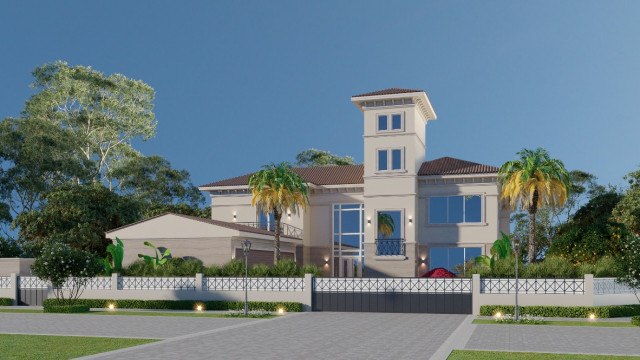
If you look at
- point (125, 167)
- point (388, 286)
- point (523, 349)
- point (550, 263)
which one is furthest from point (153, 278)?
point (125, 167)

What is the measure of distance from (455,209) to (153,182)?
104ft

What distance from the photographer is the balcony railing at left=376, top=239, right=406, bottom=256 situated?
4009 centimetres

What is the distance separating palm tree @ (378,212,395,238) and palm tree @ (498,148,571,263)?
7289mm

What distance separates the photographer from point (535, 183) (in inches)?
1395

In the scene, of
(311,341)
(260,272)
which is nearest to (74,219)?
(260,272)

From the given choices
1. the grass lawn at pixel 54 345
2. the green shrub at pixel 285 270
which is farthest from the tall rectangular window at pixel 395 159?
the grass lawn at pixel 54 345

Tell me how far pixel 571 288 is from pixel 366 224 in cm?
1602

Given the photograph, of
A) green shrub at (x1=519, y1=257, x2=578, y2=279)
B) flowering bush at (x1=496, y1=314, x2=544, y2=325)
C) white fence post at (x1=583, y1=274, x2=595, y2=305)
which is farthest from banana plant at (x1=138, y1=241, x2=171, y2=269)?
white fence post at (x1=583, y1=274, x2=595, y2=305)

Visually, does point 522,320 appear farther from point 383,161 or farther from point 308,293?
point 383,161

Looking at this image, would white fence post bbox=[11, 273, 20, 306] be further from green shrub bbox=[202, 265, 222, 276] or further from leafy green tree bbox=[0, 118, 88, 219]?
leafy green tree bbox=[0, 118, 88, 219]

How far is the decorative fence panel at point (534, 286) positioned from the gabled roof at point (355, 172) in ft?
44.4

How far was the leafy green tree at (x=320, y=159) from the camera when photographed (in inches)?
2726

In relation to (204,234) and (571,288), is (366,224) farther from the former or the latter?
(571,288)

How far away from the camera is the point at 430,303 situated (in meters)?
28.2
